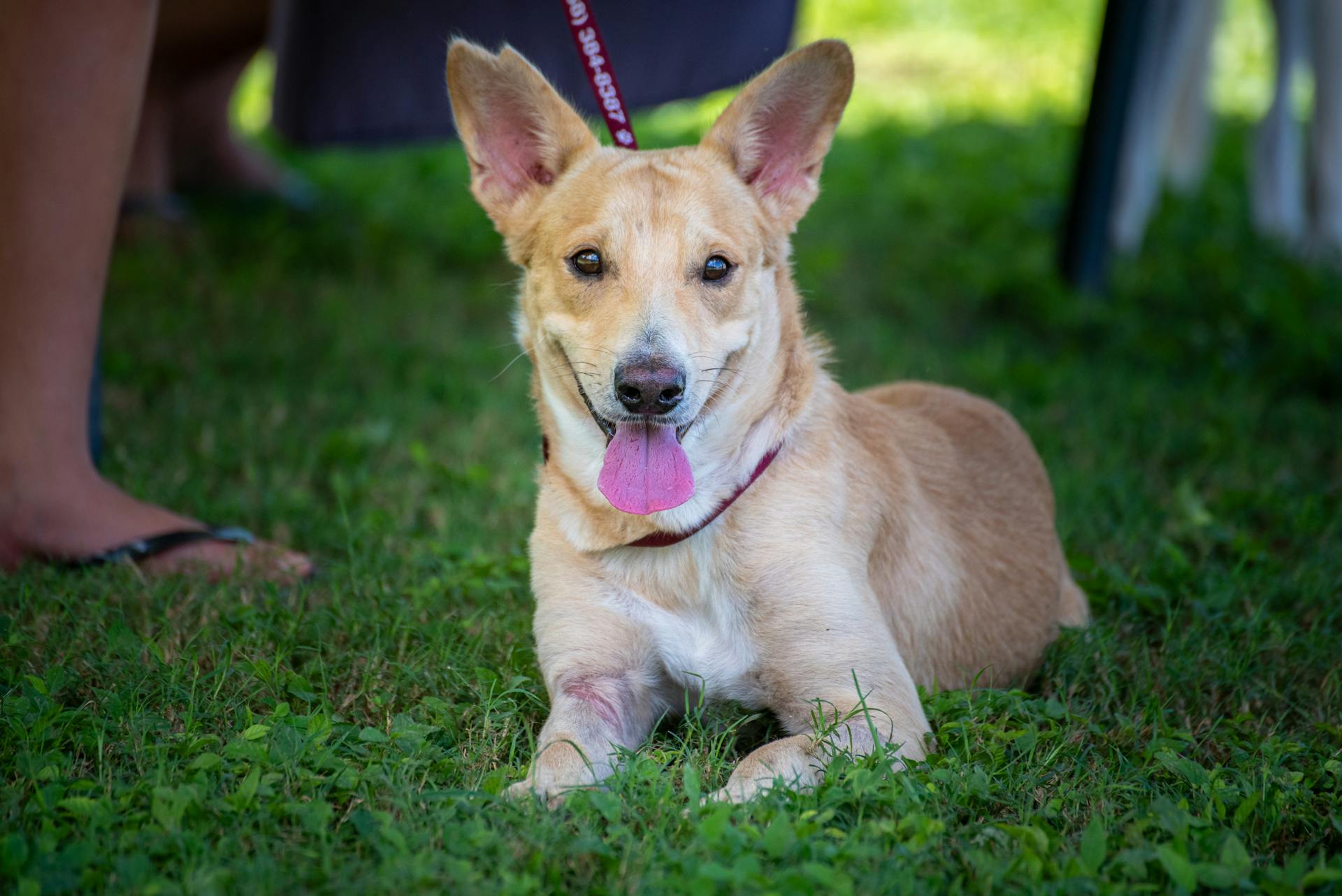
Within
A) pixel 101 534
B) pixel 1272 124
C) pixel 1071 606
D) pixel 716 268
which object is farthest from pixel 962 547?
pixel 1272 124

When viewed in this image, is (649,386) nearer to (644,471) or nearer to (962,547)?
(644,471)

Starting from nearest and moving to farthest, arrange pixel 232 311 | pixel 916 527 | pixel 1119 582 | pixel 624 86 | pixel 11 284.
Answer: pixel 916 527
pixel 11 284
pixel 1119 582
pixel 624 86
pixel 232 311

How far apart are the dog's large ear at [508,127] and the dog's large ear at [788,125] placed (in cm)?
38

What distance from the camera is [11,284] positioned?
144 inches

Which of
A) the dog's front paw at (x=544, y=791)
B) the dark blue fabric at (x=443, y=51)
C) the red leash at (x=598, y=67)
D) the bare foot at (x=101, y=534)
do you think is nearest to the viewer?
the dog's front paw at (x=544, y=791)

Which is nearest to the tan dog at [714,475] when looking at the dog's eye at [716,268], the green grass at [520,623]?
the dog's eye at [716,268]

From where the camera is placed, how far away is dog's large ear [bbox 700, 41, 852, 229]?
10.7ft

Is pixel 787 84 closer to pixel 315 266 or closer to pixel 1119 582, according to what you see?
pixel 1119 582

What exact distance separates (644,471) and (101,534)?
1749 mm

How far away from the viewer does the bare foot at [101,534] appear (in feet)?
12.2

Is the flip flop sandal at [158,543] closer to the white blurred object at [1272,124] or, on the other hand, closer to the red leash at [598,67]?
the red leash at [598,67]

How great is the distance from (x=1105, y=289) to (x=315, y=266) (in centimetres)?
446

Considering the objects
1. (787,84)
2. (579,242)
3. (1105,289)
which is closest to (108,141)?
(579,242)

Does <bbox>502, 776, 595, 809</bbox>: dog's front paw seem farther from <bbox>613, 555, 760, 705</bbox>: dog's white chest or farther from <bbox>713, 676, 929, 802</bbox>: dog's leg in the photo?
<bbox>613, 555, 760, 705</bbox>: dog's white chest
